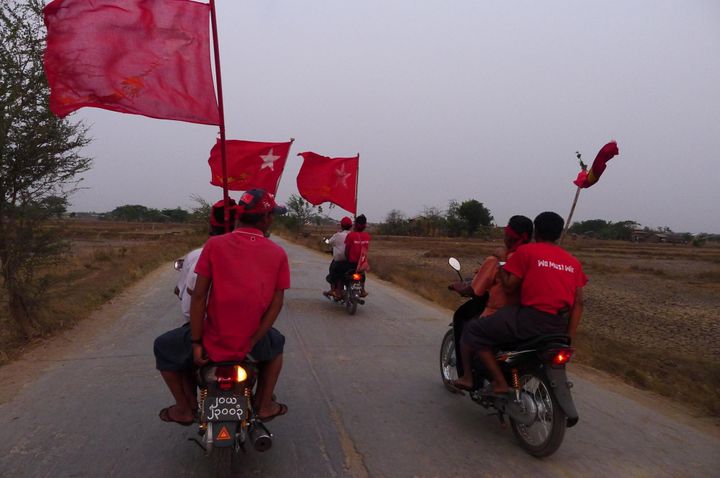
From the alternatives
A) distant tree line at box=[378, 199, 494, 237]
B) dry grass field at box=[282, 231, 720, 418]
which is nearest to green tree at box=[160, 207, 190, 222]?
distant tree line at box=[378, 199, 494, 237]

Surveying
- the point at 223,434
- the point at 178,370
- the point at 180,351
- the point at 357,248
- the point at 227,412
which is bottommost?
the point at 223,434

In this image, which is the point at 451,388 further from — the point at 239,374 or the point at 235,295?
the point at 235,295

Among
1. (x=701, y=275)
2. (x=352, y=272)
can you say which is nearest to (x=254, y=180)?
(x=352, y=272)

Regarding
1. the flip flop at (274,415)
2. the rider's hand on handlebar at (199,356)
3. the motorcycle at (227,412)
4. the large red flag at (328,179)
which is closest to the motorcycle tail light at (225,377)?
the motorcycle at (227,412)

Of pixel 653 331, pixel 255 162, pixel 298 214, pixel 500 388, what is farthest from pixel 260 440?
pixel 298 214

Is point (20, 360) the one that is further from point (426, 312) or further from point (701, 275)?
point (701, 275)

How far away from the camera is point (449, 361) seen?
17.6ft

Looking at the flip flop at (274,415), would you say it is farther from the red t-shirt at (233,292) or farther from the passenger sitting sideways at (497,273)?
the passenger sitting sideways at (497,273)

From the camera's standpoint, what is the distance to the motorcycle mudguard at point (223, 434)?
3.04m

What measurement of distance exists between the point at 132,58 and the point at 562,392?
4.10 metres

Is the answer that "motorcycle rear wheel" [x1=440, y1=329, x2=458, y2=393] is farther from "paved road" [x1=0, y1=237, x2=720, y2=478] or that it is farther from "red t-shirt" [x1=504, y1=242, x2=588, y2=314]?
"red t-shirt" [x1=504, y1=242, x2=588, y2=314]

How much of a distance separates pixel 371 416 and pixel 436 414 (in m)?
0.60

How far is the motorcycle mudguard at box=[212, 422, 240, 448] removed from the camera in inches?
120

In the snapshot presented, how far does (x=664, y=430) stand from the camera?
15.3 feet
